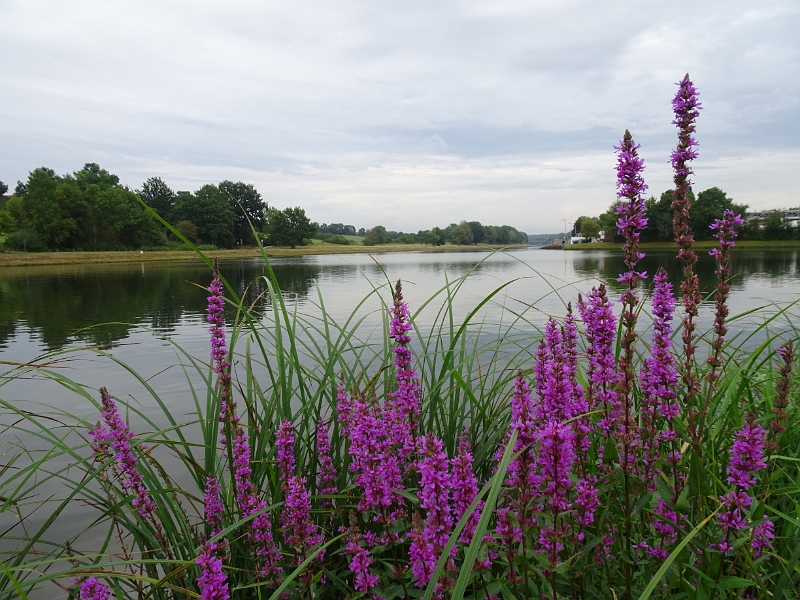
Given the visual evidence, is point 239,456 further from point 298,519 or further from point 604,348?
point 604,348

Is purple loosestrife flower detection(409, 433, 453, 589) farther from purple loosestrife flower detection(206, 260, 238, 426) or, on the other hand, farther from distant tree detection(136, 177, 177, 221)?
distant tree detection(136, 177, 177, 221)

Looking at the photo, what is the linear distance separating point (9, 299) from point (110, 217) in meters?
70.5

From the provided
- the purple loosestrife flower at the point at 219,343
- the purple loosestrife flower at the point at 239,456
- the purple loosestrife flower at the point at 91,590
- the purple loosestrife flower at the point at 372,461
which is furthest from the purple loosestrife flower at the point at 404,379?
the purple loosestrife flower at the point at 91,590

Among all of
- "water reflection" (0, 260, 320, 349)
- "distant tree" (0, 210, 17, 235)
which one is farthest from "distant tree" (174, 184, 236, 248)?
"water reflection" (0, 260, 320, 349)

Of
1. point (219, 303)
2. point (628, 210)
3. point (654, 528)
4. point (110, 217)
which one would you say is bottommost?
point (654, 528)

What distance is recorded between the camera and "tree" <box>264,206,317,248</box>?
141 meters

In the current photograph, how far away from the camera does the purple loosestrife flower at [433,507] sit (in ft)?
6.23

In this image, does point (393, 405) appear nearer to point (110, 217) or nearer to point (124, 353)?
point (124, 353)

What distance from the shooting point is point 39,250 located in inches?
3226

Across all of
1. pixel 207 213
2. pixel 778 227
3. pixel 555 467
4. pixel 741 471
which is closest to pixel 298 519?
pixel 555 467

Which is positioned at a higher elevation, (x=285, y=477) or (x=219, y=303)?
(x=219, y=303)

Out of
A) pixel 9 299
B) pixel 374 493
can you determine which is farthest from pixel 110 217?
pixel 374 493

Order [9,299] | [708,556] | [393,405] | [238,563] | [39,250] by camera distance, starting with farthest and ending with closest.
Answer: [39,250]
[9,299]
[238,563]
[393,405]
[708,556]

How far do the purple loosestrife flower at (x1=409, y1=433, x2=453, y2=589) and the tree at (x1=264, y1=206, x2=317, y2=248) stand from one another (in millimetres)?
143061
